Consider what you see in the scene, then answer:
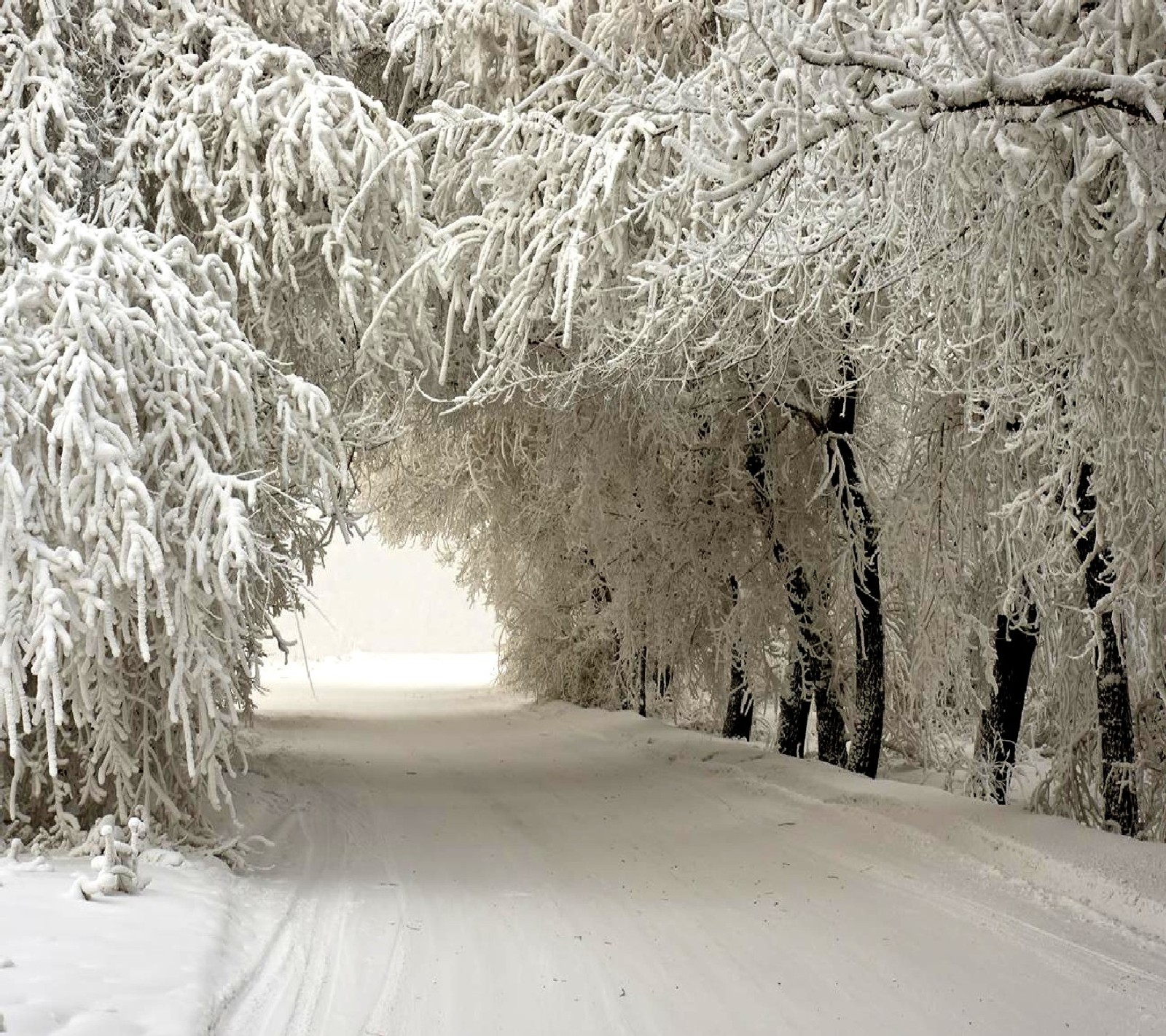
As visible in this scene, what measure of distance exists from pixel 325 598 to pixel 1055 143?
2019 inches

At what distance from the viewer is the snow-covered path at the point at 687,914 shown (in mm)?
5195

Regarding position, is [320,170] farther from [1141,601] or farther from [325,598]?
[325,598]

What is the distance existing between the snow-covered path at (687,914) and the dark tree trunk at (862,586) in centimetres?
58

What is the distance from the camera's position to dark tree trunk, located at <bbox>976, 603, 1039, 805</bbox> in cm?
1091

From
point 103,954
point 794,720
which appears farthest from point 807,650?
point 103,954

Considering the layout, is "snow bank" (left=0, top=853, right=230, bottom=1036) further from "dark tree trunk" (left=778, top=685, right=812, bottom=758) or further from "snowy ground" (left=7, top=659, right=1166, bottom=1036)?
"dark tree trunk" (left=778, top=685, right=812, bottom=758)

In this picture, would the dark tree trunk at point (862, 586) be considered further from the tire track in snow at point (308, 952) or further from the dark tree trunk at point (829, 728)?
the tire track in snow at point (308, 952)

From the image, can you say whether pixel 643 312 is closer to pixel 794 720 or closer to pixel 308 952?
pixel 308 952

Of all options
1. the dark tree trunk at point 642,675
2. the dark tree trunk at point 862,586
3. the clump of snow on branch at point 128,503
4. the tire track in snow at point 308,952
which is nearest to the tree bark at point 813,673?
the dark tree trunk at point 862,586

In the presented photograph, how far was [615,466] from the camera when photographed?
528 inches

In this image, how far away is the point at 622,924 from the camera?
21.7 ft

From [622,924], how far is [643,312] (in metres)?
3.21

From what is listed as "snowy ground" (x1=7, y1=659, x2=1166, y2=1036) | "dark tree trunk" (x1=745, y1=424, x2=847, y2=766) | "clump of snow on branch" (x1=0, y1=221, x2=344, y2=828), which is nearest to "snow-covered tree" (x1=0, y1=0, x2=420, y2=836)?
"clump of snow on branch" (x1=0, y1=221, x2=344, y2=828)

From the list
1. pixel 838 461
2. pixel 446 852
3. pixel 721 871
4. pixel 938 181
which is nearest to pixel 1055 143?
pixel 938 181
